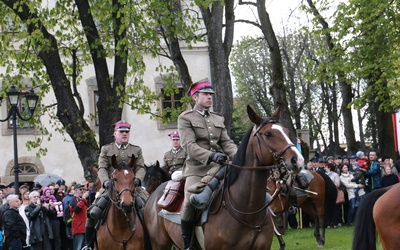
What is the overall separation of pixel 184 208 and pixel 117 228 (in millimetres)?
3239

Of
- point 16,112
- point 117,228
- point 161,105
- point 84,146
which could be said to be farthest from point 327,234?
point 161,105

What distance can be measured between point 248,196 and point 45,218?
10.7 metres

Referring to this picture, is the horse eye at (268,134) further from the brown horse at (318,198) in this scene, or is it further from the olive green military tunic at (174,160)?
→ the brown horse at (318,198)

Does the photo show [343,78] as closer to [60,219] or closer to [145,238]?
[60,219]

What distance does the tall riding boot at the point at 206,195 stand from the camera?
10.2m

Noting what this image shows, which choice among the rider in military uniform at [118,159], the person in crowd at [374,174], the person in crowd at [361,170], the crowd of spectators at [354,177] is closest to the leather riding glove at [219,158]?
the rider in military uniform at [118,159]

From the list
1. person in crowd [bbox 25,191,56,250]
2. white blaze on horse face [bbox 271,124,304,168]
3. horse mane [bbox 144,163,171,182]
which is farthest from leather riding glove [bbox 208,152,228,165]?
person in crowd [bbox 25,191,56,250]

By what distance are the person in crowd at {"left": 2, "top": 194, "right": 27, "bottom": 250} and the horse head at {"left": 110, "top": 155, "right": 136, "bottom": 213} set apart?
5.39m

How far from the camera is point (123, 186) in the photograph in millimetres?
13094

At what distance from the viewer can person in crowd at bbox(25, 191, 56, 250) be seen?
62.1ft

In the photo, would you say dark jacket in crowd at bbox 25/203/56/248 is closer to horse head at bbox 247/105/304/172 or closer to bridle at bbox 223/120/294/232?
bridle at bbox 223/120/294/232

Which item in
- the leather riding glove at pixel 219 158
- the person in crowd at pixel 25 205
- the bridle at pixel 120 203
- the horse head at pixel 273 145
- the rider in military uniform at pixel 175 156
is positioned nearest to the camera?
the horse head at pixel 273 145

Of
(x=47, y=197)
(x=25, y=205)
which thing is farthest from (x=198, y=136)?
(x=47, y=197)

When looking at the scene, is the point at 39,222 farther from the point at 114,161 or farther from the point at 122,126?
the point at 114,161
